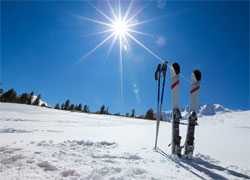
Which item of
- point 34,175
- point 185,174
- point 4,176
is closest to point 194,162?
point 185,174

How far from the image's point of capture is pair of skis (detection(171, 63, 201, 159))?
4988 mm

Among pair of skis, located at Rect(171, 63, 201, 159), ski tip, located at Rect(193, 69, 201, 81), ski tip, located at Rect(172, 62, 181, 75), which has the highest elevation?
ski tip, located at Rect(172, 62, 181, 75)

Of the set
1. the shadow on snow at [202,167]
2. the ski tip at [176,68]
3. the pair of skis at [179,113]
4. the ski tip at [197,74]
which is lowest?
the shadow on snow at [202,167]

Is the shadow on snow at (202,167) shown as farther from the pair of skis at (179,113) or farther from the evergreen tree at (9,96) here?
the evergreen tree at (9,96)

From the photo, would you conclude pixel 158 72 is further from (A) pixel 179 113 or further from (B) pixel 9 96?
(B) pixel 9 96

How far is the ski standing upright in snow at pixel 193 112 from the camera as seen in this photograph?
493 cm

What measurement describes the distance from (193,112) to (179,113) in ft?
1.22

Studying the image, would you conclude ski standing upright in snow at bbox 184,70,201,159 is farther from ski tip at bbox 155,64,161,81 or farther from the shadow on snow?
ski tip at bbox 155,64,161,81

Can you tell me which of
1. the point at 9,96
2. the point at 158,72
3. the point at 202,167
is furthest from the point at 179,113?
the point at 9,96

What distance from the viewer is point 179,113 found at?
211 inches

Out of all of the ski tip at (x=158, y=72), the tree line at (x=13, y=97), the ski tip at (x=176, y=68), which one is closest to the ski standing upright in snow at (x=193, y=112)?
the ski tip at (x=176, y=68)

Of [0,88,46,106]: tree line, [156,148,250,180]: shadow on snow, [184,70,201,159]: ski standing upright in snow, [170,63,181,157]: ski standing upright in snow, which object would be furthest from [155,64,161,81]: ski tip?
[0,88,46,106]: tree line

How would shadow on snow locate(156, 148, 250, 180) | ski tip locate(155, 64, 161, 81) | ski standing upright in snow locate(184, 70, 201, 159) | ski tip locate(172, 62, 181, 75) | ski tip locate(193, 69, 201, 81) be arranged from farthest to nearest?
ski tip locate(155, 64, 161, 81)
ski tip locate(172, 62, 181, 75)
ski tip locate(193, 69, 201, 81)
ski standing upright in snow locate(184, 70, 201, 159)
shadow on snow locate(156, 148, 250, 180)

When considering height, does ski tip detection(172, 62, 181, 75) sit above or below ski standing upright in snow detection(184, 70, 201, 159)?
above
